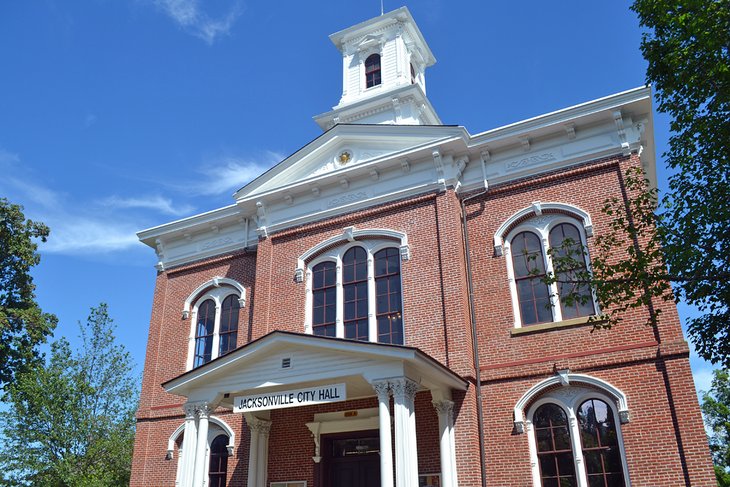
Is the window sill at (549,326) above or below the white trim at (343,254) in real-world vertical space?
below

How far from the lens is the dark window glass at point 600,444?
478 inches

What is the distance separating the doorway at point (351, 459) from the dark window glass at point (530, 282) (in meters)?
4.47

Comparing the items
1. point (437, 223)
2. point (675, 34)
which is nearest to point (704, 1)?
point (675, 34)

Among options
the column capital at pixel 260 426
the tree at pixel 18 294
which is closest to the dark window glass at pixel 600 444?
the column capital at pixel 260 426

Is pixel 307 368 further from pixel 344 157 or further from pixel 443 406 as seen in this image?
pixel 344 157

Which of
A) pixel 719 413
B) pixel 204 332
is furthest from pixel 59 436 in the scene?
pixel 719 413

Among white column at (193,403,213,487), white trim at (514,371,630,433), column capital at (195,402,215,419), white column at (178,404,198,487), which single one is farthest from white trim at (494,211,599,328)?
white column at (178,404,198,487)

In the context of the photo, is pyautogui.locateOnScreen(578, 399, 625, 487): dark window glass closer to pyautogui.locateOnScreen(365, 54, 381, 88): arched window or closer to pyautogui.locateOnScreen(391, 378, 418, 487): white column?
pyautogui.locateOnScreen(391, 378, 418, 487): white column

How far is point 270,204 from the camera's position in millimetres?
18125

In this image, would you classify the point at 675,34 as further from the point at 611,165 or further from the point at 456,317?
the point at 456,317

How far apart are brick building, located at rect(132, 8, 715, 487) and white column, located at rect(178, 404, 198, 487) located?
0.11 feet

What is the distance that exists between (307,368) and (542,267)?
5.85m

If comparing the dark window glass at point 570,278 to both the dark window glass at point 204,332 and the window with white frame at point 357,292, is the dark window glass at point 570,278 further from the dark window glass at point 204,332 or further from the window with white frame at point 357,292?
the dark window glass at point 204,332

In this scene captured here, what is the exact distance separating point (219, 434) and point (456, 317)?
24.3ft
